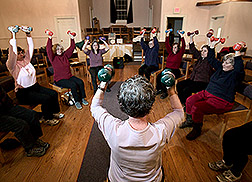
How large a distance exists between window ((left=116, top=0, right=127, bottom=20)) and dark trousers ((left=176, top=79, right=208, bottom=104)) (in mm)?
8554

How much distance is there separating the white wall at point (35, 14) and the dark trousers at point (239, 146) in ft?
22.7

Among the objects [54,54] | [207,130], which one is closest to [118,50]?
[54,54]

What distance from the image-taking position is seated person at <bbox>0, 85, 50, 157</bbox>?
157 cm

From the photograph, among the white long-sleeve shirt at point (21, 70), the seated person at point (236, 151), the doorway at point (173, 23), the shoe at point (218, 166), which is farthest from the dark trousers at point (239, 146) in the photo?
the doorway at point (173, 23)

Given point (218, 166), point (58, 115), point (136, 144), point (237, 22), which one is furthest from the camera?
point (237, 22)

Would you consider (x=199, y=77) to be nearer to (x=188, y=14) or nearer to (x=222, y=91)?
(x=222, y=91)

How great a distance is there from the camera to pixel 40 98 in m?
2.10

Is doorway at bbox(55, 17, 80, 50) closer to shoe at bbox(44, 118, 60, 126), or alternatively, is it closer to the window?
the window

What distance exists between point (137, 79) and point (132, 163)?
16.6 inches

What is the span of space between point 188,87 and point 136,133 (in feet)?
6.81

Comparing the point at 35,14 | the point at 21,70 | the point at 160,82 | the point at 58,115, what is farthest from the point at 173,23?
the point at 21,70

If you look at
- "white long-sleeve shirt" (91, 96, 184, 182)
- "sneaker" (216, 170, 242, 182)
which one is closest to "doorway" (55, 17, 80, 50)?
"white long-sleeve shirt" (91, 96, 184, 182)

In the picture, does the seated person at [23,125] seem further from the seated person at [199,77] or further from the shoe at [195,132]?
the seated person at [199,77]

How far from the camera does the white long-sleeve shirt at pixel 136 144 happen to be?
0.72m
